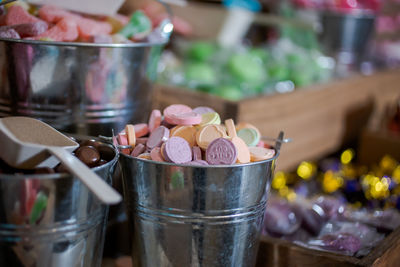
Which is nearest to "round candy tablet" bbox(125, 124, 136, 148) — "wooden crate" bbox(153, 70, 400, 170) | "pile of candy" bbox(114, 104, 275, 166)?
"pile of candy" bbox(114, 104, 275, 166)

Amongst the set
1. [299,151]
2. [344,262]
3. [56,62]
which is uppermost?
[56,62]

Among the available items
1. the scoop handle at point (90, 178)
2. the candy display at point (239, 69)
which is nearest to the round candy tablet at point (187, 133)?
the scoop handle at point (90, 178)

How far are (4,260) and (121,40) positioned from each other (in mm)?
486

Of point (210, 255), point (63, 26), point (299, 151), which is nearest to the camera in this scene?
point (210, 255)

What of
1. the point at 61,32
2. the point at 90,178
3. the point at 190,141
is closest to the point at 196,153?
the point at 190,141

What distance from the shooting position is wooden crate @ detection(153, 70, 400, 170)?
59.8 inches

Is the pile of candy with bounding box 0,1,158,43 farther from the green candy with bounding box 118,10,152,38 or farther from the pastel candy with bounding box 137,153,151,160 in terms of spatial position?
the pastel candy with bounding box 137,153,151,160

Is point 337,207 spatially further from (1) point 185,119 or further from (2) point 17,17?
(2) point 17,17

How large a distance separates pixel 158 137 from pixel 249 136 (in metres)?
0.17

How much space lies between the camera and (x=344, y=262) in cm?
87

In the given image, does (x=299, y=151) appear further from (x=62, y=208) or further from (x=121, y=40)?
(x=62, y=208)

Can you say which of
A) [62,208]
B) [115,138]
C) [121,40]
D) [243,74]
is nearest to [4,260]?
[62,208]

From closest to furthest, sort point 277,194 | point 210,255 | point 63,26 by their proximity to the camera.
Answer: point 210,255
point 63,26
point 277,194

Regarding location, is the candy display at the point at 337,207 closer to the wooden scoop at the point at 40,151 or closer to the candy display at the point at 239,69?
the candy display at the point at 239,69
